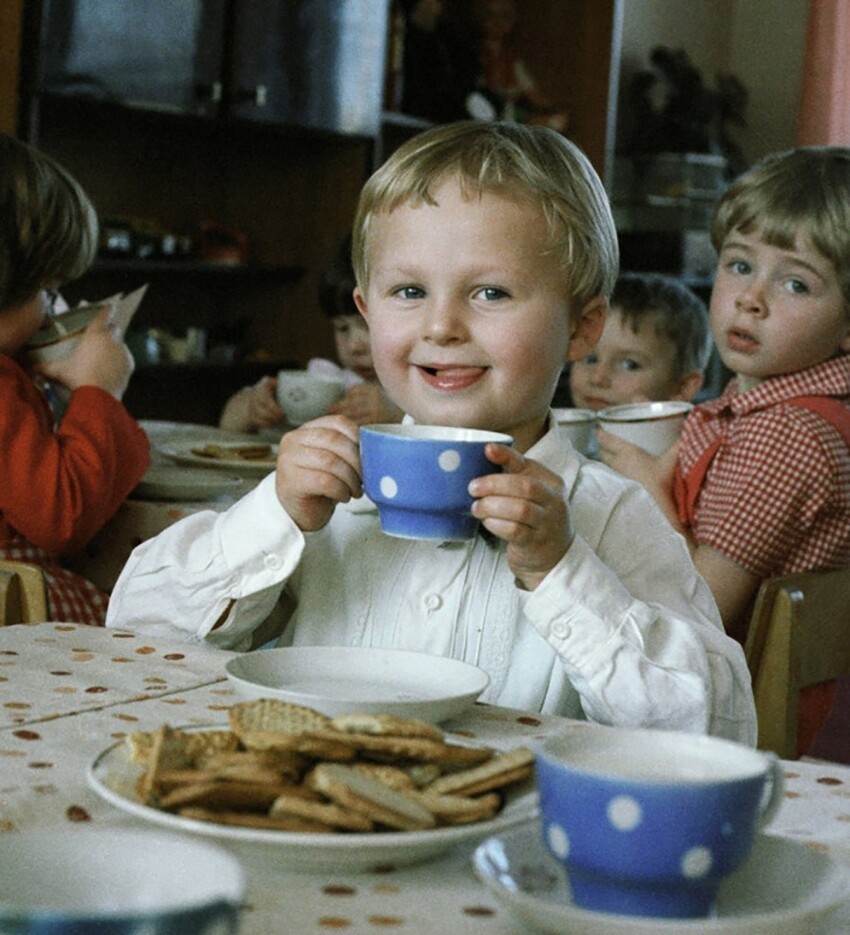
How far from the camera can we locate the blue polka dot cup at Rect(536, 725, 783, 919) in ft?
1.85

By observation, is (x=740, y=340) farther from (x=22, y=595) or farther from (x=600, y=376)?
(x=22, y=595)

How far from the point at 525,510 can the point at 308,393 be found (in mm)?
1766

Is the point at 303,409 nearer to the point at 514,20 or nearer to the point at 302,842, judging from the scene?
the point at 302,842

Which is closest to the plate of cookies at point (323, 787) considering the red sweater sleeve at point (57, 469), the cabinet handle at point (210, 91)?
the red sweater sleeve at point (57, 469)

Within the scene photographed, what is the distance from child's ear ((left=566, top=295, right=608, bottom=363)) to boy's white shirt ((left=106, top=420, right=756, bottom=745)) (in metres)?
0.09

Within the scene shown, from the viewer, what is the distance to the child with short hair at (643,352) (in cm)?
271

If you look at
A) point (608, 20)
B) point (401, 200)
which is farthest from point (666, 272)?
point (401, 200)

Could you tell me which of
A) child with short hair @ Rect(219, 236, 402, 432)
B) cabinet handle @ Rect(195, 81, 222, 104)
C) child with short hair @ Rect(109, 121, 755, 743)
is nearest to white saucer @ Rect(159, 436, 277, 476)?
child with short hair @ Rect(219, 236, 402, 432)

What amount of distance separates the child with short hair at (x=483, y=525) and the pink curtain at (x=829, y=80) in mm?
4440

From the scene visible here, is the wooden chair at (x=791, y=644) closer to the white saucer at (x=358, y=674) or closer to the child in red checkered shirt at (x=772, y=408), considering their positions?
the child in red checkered shirt at (x=772, y=408)

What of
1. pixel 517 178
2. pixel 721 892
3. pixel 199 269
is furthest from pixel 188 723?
pixel 199 269

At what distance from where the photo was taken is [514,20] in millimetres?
Result: 5172

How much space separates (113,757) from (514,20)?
15.7 ft

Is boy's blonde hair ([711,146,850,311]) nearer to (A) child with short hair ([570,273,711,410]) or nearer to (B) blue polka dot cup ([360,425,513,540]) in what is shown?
(A) child with short hair ([570,273,711,410])
